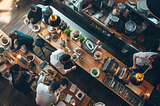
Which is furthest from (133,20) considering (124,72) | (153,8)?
(153,8)

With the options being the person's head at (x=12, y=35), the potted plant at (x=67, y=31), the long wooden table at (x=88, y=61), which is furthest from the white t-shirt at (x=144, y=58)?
the person's head at (x=12, y=35)

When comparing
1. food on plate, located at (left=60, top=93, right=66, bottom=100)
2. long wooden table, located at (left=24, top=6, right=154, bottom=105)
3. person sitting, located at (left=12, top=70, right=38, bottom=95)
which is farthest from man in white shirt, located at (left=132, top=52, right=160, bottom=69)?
person sitting, located at (left=12, top=70, right=38, bottom=95)

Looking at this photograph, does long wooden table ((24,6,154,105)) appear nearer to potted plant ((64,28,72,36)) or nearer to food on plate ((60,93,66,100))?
potted plant ((64,28,72,36))

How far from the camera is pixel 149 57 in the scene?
3027 millimetres

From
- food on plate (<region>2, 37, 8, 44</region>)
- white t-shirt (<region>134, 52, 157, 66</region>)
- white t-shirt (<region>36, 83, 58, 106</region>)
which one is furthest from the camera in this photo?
food on plate (<region>2, 37, 8, 44</region>)

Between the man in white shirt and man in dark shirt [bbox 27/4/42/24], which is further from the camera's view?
man in dark shirt [bbox 27/4/42/24]

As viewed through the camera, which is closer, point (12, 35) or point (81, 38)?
point (12, 35)

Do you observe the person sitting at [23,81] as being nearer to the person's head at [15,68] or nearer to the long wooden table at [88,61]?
the person's head at [15,68]

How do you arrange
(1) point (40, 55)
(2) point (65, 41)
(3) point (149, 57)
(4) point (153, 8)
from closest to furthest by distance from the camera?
1. (4) point (153, 8)
2. (3) point (149, 57)
3. (2) point (65, 41)
4. (1) point (40, 55)

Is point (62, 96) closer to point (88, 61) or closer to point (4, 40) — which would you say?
point (88, 61)

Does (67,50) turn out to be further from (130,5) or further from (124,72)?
(130,5)

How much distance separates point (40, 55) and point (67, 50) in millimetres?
1813

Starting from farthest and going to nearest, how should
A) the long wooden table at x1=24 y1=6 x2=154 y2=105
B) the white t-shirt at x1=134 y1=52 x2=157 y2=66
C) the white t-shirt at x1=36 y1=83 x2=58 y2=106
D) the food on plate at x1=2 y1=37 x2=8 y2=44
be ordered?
the food on plate at x1=2 y1=37 x2=8 y2=44 → the long wooden table at x1=24 y1=6 x2=154 y2=105 → the white t-shirt at x1=134 y1=52 x2=157 y2=66 → the white t-shirt at x1=36 y1=83 x2=58 y2=106

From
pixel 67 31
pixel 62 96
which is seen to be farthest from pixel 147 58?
pixel 62 96
